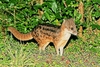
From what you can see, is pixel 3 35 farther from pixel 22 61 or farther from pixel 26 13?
pixel 22 61

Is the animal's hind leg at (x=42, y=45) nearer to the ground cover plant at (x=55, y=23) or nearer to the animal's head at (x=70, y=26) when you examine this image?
the ground cover plant at (x=55, y=23)

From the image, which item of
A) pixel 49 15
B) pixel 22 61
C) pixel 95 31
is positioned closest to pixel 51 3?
pixel 49 15

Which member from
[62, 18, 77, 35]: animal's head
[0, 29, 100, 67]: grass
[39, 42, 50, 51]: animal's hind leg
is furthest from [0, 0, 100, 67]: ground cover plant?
[62, 18, 77, 35]: animal's head

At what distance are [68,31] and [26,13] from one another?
2070mm

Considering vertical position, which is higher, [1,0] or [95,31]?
[1,0]

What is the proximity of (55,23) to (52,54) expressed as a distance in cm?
113

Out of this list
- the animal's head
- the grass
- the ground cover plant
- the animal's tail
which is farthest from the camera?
the animal's tail

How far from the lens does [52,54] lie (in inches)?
311

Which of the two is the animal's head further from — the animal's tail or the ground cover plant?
the animal's tail

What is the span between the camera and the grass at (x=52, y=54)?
7.00m

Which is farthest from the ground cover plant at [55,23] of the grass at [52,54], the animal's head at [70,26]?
the animal's head at [70,26]

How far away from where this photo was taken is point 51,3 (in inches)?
336

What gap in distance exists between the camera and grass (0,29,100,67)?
6996 mm

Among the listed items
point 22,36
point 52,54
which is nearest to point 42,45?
point 52,54
